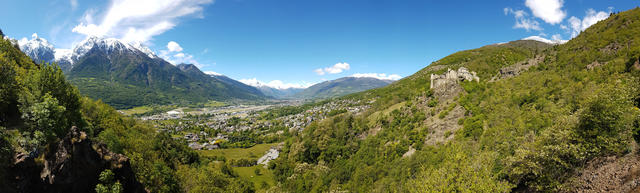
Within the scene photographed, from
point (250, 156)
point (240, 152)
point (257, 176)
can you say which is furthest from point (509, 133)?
point (240, 152)

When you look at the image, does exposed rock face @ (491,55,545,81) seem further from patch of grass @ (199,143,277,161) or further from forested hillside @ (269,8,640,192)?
patch of grass @ (199,143,277,161)

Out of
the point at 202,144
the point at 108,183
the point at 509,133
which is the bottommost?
the point at 202,144

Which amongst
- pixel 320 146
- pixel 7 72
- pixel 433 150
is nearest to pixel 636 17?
pixel 433 150

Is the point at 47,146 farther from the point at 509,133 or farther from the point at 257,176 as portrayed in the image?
the point at 257,176

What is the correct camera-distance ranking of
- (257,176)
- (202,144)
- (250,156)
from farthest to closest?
(202,144) < (250,156) < (257,176)

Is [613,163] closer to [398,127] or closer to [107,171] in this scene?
[398,127]

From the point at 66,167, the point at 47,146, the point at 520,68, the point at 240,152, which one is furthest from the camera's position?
the point at 240,152
